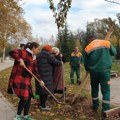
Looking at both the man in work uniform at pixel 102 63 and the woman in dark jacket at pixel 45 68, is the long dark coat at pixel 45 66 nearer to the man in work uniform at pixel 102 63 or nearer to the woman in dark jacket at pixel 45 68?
the woman in dark jacket at pixel 45 68

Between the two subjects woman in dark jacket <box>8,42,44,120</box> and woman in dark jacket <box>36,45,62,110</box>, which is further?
woman in dark jacket <box>36,45,62,110</box>

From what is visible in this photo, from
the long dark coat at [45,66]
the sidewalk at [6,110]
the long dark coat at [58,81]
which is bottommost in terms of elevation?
the sidewalk at [6,110]

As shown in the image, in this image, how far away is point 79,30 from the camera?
90.2 meters

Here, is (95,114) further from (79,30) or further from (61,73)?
(79,30)

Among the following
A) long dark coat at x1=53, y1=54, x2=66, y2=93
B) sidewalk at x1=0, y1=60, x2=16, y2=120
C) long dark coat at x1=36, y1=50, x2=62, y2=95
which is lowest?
sidewalk at x1=0, y1=60, x2=16, y2=120

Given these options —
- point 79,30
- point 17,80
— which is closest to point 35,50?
point 17,80

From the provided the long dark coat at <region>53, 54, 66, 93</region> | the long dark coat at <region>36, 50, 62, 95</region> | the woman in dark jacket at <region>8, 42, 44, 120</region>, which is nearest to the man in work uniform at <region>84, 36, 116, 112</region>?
the long dark coat at <region>36, 50, 62, 95</region>

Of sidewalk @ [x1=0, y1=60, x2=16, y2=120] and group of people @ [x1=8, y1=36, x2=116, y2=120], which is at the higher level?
group of people @ [x1=8, y1=36, x2=116, y2=120]

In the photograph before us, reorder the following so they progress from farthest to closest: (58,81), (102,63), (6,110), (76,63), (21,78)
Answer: (76,63) → (58,81) → (6,110) → (102,63) → (21,78)

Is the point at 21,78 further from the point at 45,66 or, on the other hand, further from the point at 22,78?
the point at 45,66

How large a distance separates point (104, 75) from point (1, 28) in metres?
15.9

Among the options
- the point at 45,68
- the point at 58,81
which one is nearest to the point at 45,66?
the point at 45,68

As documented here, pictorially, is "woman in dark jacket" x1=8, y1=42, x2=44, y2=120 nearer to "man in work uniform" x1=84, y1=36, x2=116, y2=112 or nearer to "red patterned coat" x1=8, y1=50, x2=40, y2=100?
"red patterned coat" x1=8, y1=50, x2=40, y2=100

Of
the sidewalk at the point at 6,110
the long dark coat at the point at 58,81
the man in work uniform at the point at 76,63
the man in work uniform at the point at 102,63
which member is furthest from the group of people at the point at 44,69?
the man in work uniform at the point at 76,63
